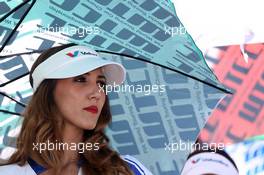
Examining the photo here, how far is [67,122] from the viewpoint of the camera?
195 centimetres

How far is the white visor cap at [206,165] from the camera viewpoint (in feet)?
8.42

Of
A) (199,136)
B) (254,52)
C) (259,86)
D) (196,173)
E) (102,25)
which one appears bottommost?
(196,173)

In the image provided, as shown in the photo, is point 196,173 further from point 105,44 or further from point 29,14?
point 29,14

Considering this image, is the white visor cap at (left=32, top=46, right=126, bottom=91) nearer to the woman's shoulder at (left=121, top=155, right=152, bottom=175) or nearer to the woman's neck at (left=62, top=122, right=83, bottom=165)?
the woman's neck at (left=62, top=122, right=83, bottom=165)

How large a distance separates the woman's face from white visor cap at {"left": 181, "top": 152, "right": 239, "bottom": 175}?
0.87 meters

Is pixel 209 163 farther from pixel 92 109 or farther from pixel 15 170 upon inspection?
pixel 15 170

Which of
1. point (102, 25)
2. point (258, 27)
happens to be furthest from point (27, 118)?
point (258, 27)

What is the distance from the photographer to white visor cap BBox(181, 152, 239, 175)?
257cm

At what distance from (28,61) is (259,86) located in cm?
124

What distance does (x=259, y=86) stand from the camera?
2.45 m

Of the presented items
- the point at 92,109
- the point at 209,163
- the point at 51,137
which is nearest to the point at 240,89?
the point at 209,163

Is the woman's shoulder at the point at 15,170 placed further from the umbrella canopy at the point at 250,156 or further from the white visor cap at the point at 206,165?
the umbrella canopy at the point at 250,156

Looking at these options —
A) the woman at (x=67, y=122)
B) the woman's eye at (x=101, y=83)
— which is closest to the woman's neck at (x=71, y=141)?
the woman at (x=67, y=122)

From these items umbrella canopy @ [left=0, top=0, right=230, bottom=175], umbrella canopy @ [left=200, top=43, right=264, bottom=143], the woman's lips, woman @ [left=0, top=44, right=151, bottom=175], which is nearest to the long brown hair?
woman @ [left=0, top=44, right=151, bottom=175]
